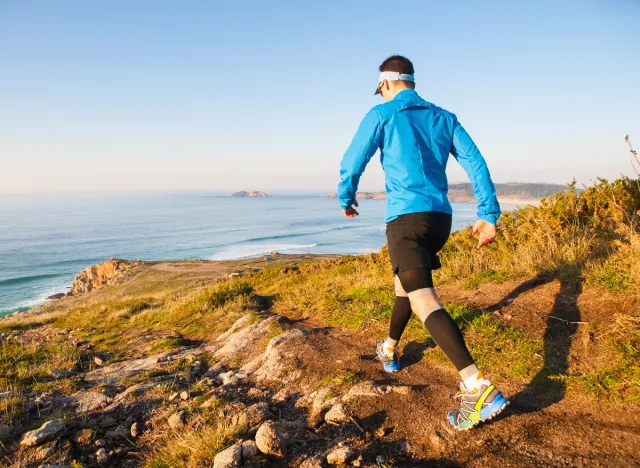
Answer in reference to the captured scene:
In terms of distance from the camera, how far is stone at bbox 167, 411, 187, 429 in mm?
3231

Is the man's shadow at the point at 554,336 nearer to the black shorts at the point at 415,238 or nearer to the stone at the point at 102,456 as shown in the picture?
the black shorts at the point at 415,238

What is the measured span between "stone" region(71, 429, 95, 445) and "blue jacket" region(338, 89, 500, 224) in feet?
9.91

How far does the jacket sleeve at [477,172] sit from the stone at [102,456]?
11.7ft

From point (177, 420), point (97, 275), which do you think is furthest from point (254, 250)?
point (177, 420)

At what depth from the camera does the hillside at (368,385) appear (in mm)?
2609

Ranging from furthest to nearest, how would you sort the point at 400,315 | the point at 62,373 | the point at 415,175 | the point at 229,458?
the point at 62,373, the point at 400,315, the point at 415,175, the point at 229,458

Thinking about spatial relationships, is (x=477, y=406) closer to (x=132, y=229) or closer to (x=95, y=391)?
(x=95, y=391)

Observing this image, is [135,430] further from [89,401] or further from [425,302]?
[425,302]

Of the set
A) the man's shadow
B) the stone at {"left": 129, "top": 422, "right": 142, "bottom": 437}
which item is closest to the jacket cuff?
the man's shadow

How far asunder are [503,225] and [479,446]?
7111 millimetres

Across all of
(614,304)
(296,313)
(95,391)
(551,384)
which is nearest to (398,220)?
(551,384)

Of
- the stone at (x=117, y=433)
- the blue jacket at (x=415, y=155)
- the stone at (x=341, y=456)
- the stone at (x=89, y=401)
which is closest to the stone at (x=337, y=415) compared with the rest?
the stone at (x=341, y=456)

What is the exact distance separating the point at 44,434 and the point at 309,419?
2.17m

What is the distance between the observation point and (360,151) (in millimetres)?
3033
